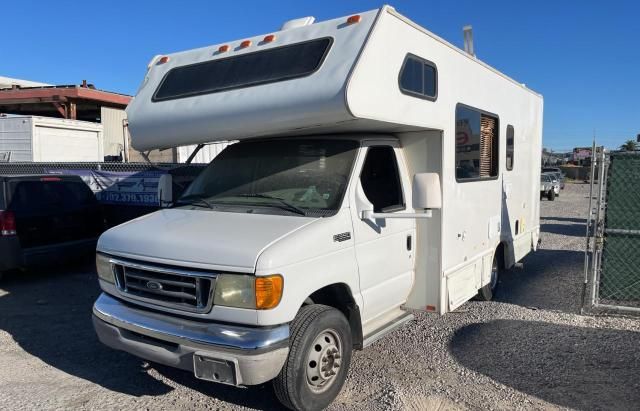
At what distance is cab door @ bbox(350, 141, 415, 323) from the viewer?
409 cm

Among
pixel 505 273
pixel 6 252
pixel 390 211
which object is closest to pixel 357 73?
pixel 390 211

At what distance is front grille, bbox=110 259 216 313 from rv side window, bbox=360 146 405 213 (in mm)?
1548

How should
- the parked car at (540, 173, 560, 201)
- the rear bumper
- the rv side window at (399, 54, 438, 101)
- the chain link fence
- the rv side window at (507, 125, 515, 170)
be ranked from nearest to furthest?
the rv side window at (399, 54, 438, 101) → the chain link fence → the rv side window at (507, 125, 515, 170) → the rear bumper → the parked car at (540, 173, 560, 201)

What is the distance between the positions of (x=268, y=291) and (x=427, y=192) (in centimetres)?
147

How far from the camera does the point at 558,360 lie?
467 centimetres

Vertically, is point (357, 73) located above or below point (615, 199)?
above

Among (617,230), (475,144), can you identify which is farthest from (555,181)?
(475,144)

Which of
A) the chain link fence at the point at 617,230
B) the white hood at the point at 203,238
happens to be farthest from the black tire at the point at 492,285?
the white hood at the point at 203,238

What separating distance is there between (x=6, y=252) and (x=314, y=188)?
540cm

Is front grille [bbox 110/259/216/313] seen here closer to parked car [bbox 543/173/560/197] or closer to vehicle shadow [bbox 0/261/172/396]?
vehicle shadow [bbox 0/261/172/396]

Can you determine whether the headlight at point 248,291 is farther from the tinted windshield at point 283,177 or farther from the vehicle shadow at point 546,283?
the vehicle shadow at point 546,283

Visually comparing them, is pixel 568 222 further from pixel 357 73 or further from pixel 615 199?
pixel 357 73

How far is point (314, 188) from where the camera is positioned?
4.09m

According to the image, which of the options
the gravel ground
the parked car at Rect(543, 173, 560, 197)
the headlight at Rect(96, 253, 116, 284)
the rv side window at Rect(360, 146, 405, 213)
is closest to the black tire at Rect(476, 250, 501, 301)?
the gravel ground
